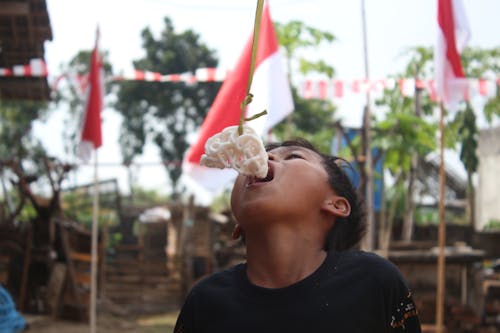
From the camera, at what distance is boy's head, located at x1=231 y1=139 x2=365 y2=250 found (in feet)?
6.34

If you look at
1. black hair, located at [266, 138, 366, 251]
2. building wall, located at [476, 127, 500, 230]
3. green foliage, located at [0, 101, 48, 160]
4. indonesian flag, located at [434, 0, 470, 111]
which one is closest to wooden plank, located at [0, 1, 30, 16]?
indonesian flag, located at [434, 0, 470, 111]

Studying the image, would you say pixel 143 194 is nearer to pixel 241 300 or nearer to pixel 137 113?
pixel 137 113

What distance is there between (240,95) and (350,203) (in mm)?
4629

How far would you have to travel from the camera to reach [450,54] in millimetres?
7062

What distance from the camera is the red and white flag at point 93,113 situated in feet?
30.9

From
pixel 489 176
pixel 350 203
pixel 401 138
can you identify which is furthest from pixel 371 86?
pixel 489 176

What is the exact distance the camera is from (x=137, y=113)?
3106 cm

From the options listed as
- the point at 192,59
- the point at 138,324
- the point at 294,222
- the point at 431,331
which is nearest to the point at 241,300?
the point at 294,222

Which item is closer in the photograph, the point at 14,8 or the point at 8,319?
the point at 8,319

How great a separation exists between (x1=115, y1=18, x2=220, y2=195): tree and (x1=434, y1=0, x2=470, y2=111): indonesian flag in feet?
77.5

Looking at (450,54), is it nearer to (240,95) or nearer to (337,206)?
(240,95)

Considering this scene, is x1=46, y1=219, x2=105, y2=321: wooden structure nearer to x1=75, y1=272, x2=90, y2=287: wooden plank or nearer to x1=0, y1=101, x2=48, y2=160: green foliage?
x1=75, y1=272, x2=90, y2=287: wooden plank

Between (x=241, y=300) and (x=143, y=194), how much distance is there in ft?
180

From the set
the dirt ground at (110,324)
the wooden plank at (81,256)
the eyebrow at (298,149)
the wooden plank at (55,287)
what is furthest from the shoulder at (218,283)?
the wooden plank at (81,256)
